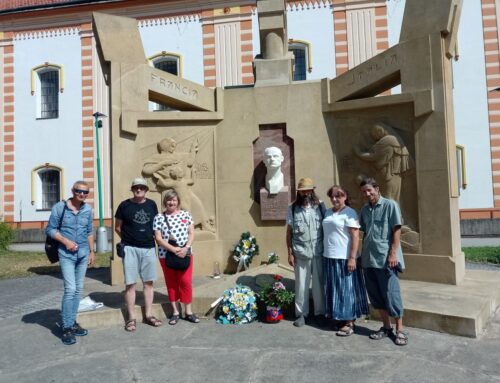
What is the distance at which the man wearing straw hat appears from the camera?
511cm

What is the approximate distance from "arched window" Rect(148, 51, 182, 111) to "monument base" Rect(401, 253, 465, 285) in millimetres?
17315

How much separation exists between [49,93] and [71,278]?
21.4 meters

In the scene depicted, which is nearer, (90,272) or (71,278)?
(71,278)

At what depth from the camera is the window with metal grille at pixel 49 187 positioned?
2277 cm

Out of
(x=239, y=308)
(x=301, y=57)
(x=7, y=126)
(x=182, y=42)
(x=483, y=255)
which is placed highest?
(x=182, y=42)

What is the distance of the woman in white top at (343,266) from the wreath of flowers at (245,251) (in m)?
3.17

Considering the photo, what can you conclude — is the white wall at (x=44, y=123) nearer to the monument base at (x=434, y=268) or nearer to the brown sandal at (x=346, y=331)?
the monument base at (x=434, y=268)

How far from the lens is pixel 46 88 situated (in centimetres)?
2342

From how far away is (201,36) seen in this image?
71.4 feet

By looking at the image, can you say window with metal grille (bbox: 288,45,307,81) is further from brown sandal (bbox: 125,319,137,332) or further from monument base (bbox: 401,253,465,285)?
brown sandal (bbox: 125,319,137,332)

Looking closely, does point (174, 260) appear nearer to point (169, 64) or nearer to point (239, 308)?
point (239, 308)

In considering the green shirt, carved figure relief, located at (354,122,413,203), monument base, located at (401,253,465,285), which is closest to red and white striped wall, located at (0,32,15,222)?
carved figure relief, located at (354,122,413,203)

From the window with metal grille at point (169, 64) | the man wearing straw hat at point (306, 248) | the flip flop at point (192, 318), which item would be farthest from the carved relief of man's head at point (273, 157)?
the window with metal grille at point (169, 64)

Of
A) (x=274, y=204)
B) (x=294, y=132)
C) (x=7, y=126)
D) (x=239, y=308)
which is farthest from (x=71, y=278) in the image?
(x=7, y=126)
